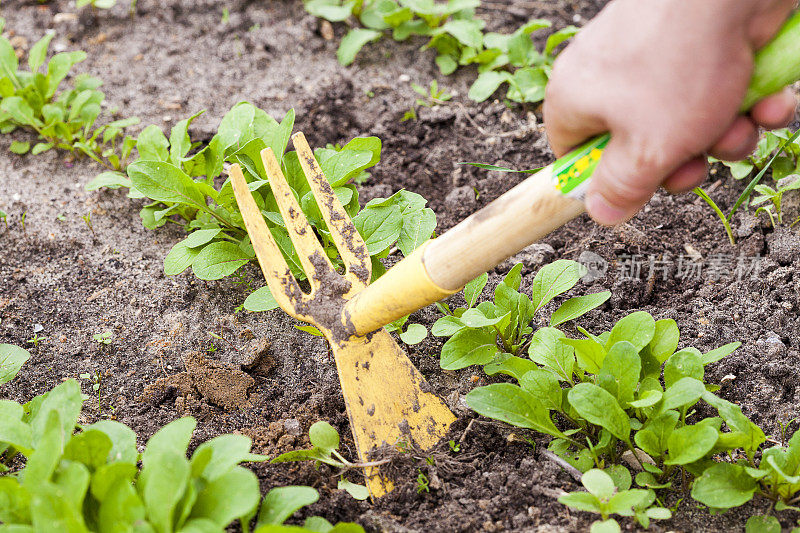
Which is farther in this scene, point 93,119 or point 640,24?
point 93,119

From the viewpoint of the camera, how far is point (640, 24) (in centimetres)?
114

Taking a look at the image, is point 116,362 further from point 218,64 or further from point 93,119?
point 218,64

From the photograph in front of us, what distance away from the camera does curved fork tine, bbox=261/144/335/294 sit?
172 centimetres

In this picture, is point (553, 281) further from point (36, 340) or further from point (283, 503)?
point (36, 340)

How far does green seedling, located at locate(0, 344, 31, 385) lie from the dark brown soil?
0.22m

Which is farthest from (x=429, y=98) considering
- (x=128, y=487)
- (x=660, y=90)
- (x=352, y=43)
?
(x=128, y=487)

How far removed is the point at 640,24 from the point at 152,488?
1.14 m

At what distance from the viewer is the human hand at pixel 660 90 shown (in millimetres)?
1106

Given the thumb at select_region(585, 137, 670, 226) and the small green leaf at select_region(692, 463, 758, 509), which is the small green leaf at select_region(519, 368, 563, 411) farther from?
the thumb at select_region(585, 137, 670, 226)

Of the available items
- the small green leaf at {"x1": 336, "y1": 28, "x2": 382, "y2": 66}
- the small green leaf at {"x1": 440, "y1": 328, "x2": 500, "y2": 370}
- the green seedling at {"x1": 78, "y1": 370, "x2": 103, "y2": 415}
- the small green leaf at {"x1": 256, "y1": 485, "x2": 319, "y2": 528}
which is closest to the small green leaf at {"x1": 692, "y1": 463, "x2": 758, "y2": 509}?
the small green leaf at {"x1": 440, "y1": 328, "x2": 500, "y2": 370}

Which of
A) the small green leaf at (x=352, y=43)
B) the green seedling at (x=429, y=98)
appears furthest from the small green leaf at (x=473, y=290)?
the small green leaf at (x=352, y=43)

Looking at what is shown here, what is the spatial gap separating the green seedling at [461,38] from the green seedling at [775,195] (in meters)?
0.92

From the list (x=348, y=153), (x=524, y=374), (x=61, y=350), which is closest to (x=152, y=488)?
(x=524, y=374)

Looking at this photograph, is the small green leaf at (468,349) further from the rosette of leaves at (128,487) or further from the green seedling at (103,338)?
the green seedling at (103,338)
